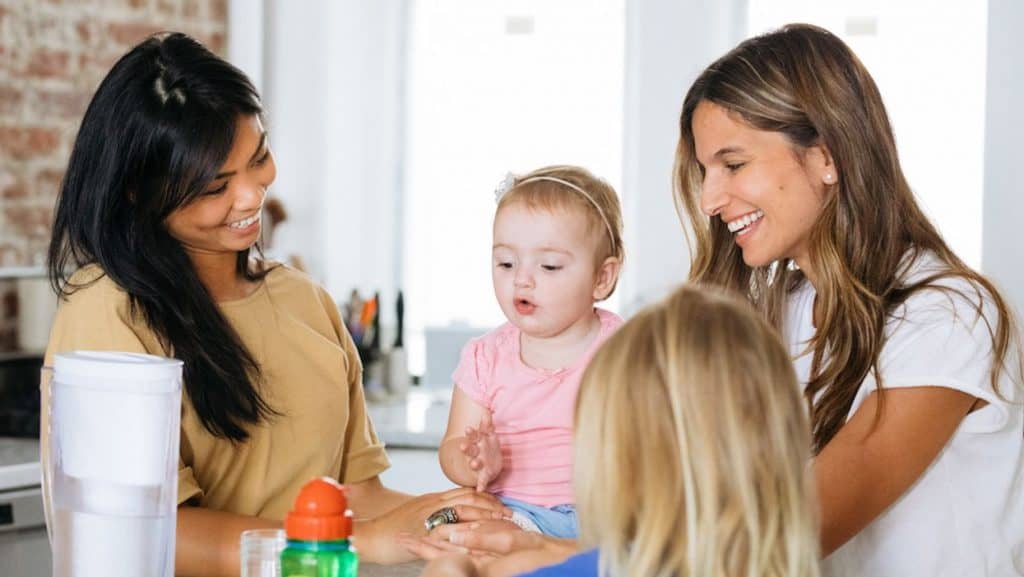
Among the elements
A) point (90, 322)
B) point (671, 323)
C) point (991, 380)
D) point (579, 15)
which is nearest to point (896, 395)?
point (991, 380)

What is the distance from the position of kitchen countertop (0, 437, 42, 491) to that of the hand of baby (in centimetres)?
124

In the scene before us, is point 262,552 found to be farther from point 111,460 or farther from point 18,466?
point 18,466

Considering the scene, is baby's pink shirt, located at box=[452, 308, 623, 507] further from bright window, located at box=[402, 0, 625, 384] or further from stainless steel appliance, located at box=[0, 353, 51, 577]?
bright window, located at box=[402, 0, 625, 384]

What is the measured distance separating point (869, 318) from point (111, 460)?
36.5 inches

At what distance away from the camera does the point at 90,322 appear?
69.4 inches

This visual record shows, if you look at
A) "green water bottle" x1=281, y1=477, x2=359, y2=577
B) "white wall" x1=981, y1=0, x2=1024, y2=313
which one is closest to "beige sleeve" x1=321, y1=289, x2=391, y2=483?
"green water bottle" x1=281, y1=477, x2=359, y2=577

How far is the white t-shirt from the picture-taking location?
178cm

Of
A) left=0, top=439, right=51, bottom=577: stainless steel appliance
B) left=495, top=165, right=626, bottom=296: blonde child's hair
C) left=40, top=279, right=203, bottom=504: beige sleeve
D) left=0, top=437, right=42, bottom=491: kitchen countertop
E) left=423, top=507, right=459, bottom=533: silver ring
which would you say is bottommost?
left=0, top=439, right=51, bottom=577: stainless steel appliance

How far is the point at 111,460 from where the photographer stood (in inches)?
56.0

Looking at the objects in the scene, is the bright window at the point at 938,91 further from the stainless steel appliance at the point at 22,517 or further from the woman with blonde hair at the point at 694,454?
the woman with blonde hair at the point at 694,454

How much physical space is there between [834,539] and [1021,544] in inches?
12.0

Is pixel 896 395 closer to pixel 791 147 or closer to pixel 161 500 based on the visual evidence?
pixel 791 147

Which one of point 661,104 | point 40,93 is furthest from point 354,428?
point 661,104

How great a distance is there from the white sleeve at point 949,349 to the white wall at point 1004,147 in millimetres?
1605
